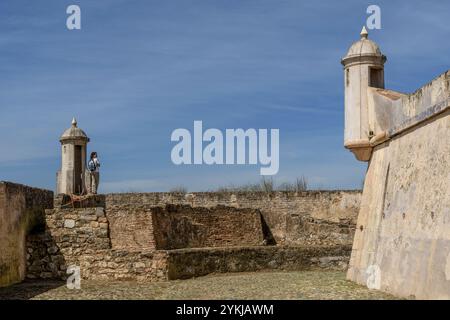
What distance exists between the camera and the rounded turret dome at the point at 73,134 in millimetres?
17719

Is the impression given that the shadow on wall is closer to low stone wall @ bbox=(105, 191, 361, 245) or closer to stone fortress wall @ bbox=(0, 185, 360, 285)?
stone fortress wall @ bbox=(0, 185, 360, 285)

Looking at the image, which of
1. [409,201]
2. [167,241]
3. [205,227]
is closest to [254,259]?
[167,241]

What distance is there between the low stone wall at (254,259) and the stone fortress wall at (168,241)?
2 cm

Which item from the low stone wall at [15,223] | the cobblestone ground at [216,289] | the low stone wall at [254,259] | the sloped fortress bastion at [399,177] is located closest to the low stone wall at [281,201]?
the low stone wall at [254,259]

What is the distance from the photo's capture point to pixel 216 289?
38.7 feet

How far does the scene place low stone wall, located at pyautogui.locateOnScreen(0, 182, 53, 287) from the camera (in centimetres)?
1243

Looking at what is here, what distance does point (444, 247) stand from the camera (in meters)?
8.42

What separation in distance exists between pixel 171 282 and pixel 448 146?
22.6ft

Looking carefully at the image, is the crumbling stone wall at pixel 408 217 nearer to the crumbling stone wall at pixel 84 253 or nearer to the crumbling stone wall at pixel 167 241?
the crumbling stone wall at pixel 167 241

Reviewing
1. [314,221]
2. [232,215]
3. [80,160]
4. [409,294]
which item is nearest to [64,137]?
[80,160]

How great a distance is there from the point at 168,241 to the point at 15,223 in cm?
454

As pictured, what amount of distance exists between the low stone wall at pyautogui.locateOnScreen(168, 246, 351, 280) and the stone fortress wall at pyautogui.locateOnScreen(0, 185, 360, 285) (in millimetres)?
20

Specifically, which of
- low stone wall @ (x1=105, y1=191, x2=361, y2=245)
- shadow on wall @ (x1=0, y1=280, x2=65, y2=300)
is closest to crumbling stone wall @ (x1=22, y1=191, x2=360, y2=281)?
shadow on wall @ (x1=0, y1=280, x2=65, y2=300)

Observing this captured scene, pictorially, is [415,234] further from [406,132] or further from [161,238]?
[161,238]
